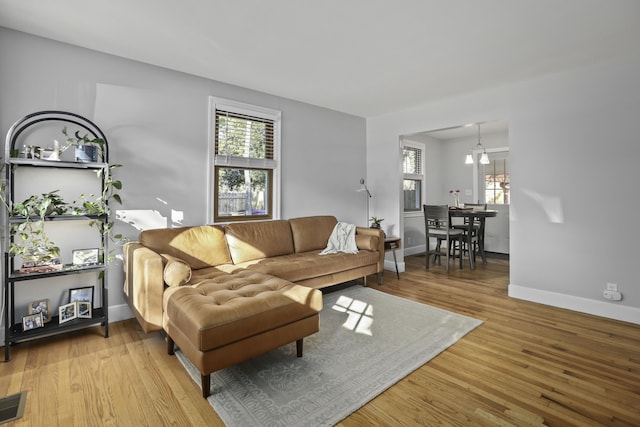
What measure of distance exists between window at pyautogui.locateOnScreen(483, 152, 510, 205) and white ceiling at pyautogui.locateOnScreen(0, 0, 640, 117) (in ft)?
10.7

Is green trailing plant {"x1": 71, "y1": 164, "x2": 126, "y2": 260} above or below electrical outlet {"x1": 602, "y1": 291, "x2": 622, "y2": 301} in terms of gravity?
above

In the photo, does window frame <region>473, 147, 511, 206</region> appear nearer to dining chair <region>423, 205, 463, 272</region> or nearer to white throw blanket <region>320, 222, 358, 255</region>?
dining chair <region>423, 205, 463, 272</region>

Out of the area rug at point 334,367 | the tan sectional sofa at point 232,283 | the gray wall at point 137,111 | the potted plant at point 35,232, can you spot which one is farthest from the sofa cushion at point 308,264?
the potted plant at point 35,232

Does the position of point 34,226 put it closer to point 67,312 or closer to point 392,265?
point 67,312

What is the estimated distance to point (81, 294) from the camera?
9.31 feet

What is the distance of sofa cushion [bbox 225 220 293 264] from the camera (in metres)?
3.54

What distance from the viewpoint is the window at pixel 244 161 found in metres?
3.79

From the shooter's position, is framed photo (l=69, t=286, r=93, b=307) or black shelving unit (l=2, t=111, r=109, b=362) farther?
framed photo (l=69, t=286, r=93, b=307)

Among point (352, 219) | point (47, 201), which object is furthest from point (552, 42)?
point (47, 201)

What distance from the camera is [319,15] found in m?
2.38

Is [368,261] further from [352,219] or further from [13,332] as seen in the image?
[13,332]

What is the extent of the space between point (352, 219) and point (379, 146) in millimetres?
1283

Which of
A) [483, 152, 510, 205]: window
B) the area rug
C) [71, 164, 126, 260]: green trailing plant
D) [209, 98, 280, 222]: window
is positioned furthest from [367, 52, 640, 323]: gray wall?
[71, 164, 126, 260]: green trailing plant

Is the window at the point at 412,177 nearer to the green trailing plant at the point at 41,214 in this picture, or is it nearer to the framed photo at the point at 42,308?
the green trailing plant at the point at 41,214
